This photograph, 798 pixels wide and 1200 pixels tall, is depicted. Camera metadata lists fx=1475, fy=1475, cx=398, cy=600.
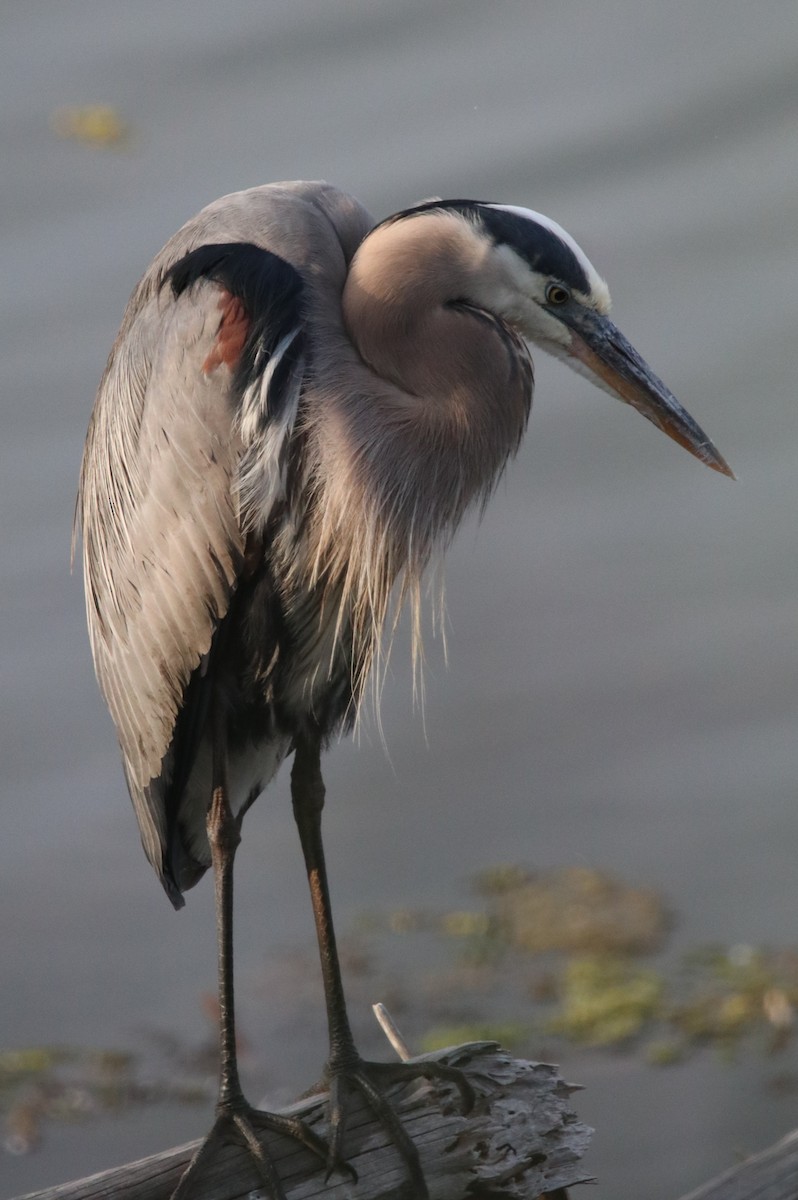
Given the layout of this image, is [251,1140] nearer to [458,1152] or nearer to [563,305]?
[458,1152]

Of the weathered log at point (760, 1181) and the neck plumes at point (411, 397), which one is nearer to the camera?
the weathered log at point (760, 1181)

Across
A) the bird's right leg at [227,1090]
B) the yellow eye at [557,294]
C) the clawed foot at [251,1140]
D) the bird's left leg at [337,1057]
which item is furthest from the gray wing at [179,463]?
the clawed foot at [251,1140]

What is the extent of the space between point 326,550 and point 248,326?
1.11ft

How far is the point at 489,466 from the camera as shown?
7.08 feet

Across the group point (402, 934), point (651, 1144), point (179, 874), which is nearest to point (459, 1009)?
point (402, 934)

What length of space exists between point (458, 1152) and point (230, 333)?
3.85ft

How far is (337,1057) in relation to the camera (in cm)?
222

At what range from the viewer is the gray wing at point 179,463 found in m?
2.04

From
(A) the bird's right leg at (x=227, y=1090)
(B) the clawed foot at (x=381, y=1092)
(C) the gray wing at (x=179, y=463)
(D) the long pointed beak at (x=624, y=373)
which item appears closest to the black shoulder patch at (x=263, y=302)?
(C) the gray wing at (x=179, y=463)

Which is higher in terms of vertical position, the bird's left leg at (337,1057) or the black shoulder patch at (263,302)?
the black shoulder patch at (263,302)

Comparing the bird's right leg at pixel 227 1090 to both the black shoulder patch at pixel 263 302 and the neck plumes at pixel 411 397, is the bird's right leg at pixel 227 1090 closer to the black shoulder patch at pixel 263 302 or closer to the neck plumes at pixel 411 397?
the neck plumes at pixel 411 397

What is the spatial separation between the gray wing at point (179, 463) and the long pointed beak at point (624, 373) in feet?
1.28

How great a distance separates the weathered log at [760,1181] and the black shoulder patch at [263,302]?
3.80ft

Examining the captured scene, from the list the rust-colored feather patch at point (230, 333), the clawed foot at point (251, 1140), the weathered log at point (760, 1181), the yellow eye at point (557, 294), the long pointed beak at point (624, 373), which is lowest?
the weathered log at point (760, 1181)
